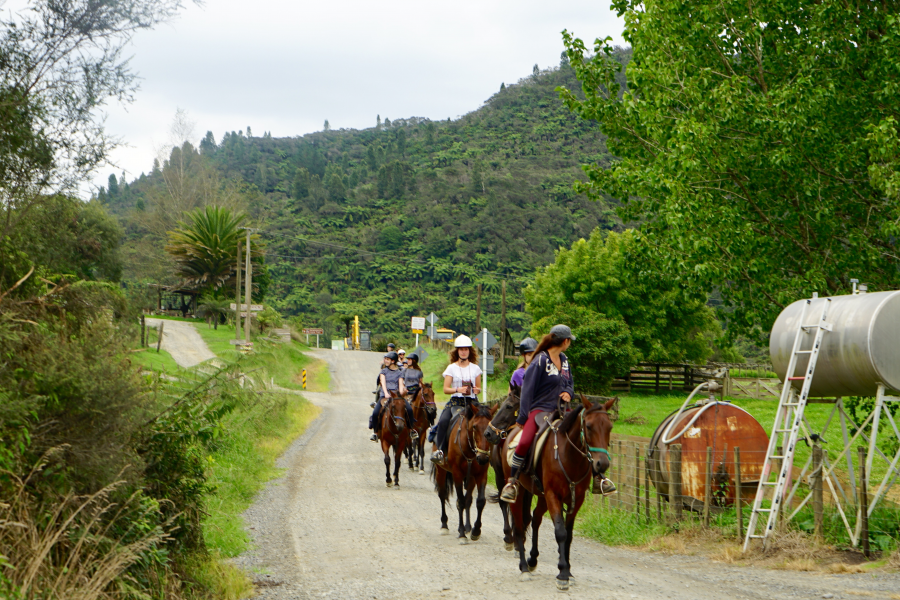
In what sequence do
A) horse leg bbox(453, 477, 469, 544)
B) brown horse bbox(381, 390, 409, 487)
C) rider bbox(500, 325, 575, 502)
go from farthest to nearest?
brown horse bbox(381, 390, 409, 487) < horse leg bbox(453, 477, 469, 544) < rider bbox(500, 325, 575, 502)

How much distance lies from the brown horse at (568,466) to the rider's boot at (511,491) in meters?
0.28

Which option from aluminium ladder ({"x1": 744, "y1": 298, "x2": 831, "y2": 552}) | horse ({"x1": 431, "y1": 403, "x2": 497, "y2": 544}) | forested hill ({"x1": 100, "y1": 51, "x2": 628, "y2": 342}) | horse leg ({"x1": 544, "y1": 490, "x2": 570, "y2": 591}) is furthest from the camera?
forested hill ({"x1": 100, "y1": 51, "x2": 628, "y2": 342})

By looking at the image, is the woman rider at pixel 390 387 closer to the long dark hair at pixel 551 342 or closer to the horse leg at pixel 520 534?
the horse leg at pixel 520 534

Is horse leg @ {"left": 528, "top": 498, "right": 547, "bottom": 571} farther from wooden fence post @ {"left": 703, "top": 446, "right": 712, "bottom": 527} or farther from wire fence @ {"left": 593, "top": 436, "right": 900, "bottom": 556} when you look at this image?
wooden fence post @ {"left": 703, "top": 446, "right": 712, "bottom": 527}

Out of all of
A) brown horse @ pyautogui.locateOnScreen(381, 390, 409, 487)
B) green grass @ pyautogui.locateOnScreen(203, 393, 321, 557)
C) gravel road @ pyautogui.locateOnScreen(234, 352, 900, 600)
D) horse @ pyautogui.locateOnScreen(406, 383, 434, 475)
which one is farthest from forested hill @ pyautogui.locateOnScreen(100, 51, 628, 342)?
gravel road @ pyautogui.locateOnScreen(234, 352, 900, 600)

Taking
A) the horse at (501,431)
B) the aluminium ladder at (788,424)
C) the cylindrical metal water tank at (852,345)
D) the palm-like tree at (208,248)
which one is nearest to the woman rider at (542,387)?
the horse at (501,431)

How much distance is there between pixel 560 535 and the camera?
7695 mm

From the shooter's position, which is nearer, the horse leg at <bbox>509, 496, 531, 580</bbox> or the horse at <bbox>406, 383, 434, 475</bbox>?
the horse leg at <bbox>509, 496, 531, 580</bbox>

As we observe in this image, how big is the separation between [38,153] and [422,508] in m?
8.85

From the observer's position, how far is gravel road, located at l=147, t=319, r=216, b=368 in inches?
1743

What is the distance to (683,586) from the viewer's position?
8.04 m

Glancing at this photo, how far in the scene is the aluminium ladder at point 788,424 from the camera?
973cm

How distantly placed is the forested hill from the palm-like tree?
1451cm

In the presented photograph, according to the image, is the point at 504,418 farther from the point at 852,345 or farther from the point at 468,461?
the point at 852,345
